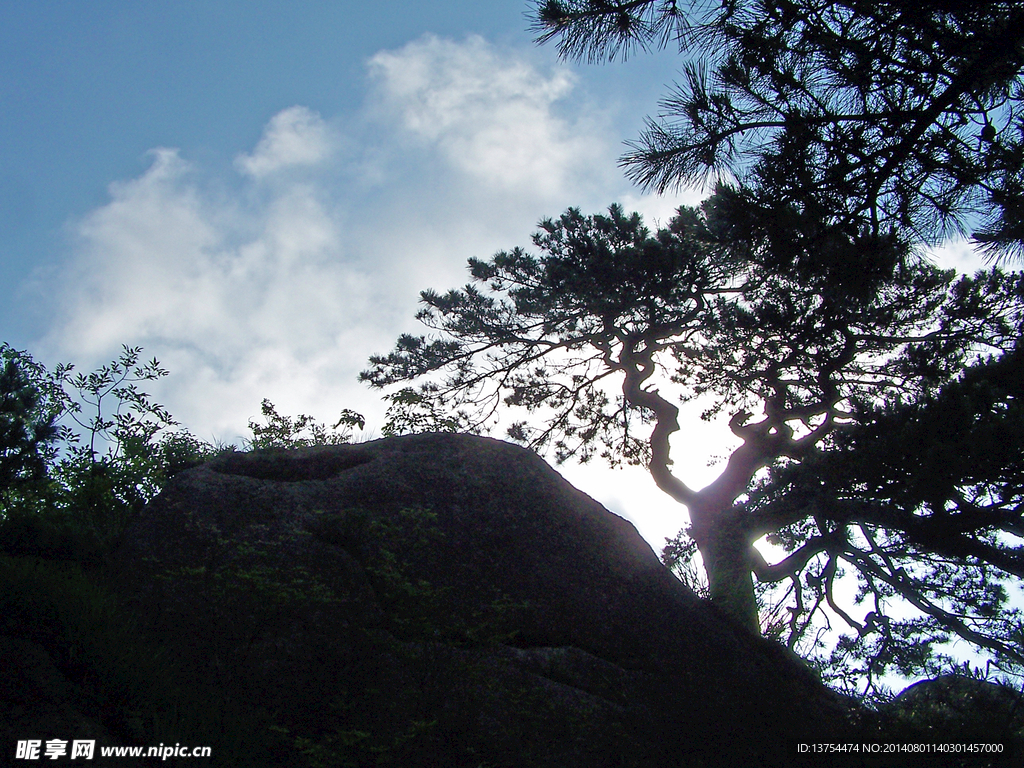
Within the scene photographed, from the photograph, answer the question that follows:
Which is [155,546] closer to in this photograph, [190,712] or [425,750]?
[190,712]

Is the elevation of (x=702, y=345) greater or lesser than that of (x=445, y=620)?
greater

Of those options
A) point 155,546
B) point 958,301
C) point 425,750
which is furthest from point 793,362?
point 155,546

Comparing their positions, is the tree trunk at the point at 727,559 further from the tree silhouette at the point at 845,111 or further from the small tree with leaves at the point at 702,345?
the tree silhouette at the point at 845,111

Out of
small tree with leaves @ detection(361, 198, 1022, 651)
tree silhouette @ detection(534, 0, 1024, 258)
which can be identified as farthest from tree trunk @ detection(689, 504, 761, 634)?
tree silhouette @ detection(534, 0, 1024, 258)

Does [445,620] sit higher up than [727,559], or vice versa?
[727,559]

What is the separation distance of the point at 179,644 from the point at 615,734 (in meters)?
2.93

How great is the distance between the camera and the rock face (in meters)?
3.99

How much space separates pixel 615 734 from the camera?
4.40 metres

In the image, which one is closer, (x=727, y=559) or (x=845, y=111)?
(x=845, y=111)

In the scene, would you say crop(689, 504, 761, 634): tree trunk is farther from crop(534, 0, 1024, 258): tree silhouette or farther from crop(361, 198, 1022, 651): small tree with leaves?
crop(534, 0, 1024, 258): tree silhouette

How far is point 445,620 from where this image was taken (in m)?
4.49

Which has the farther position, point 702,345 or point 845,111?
point 702,345

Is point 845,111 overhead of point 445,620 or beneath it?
overhead

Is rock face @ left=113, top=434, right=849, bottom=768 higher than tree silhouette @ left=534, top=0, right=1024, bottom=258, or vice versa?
tree silhouette @ left=534, top=0, right=1024, bottom=258
